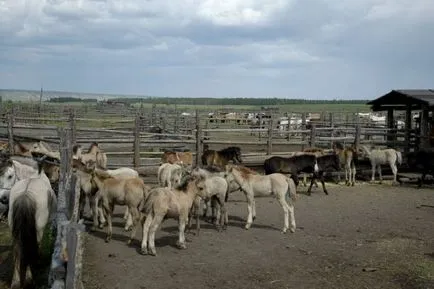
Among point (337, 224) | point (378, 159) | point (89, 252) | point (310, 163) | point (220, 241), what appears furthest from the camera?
point (378, 159)

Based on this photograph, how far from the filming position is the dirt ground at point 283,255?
286 inches

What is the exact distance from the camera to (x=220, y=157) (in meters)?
15.8

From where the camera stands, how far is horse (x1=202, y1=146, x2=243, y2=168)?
51.1ft

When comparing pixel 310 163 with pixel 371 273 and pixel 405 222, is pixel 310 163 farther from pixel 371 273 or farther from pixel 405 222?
pixel 371 273

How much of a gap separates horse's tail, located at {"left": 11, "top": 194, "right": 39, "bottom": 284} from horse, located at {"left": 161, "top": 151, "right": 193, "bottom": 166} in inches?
290

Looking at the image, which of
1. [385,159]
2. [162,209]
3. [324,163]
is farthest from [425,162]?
[162,209]

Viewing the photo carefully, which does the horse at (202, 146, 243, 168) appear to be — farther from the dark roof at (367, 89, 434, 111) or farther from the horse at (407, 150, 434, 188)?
the dark roof at (367, 89, 434, 111)

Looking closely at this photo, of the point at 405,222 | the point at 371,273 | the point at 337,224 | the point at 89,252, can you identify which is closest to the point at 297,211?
the point at 337,224

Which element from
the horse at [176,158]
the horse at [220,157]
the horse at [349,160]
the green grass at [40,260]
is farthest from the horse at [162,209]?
the horse at [349,160]

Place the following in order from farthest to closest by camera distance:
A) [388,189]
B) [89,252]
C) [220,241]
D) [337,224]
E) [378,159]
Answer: [378,159], [388,189], [337,224], [220,241], [89,252]

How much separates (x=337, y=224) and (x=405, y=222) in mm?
1706

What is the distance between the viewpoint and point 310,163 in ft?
49.5

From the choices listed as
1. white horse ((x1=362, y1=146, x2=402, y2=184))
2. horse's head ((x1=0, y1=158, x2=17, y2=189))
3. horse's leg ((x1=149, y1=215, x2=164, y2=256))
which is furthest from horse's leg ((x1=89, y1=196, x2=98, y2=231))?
white horse ((x1=362, y1=146, x2=402, y2=184))

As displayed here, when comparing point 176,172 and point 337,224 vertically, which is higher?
point 176,172
